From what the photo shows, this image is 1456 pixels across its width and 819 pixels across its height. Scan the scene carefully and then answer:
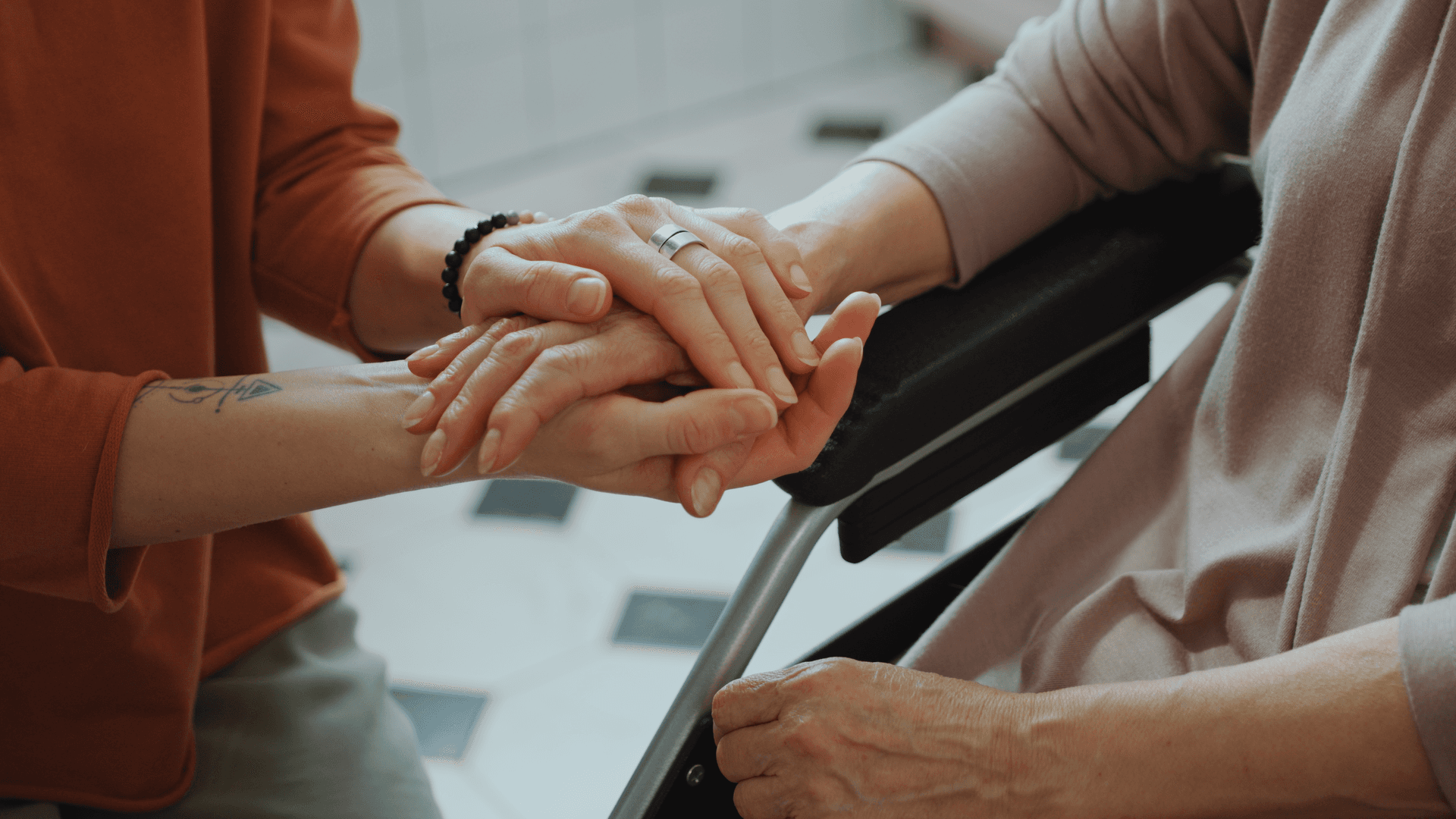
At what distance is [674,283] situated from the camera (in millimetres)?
879

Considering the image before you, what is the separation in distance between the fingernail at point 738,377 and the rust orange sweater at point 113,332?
14.0 inches

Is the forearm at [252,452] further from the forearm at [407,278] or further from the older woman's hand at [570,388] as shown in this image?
the forearm at [407,278]

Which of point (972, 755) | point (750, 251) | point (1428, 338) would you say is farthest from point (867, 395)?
point (1428, 338)

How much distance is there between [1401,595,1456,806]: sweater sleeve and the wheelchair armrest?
36 centimetres

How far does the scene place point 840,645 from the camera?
101cm

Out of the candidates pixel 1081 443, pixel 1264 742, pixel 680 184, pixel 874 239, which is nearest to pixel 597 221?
pixel 874 239

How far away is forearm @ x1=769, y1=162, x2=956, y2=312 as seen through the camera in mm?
1030

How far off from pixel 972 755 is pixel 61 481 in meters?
0.62

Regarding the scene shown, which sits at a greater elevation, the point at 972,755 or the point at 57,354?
the point at 57,354

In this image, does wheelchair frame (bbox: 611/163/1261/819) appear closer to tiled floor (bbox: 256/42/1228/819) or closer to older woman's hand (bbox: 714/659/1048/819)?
older woman's hand (bbox: 714/659/1048/819)

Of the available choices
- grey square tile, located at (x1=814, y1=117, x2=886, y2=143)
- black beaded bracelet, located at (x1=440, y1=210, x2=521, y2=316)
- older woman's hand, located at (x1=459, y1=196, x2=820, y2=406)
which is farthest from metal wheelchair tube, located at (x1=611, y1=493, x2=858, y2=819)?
grey square tile, located at (x1=814, y1=117, x2=886, y2=143)

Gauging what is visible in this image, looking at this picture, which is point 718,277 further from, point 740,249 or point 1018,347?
point 1018,347

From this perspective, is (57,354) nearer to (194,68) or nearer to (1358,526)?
(194,68)

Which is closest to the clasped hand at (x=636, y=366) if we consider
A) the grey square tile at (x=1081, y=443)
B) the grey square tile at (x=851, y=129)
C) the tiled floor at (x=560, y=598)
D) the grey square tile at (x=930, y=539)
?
the tiled floor at (x=560, y=598)
